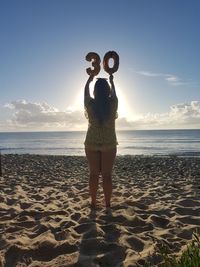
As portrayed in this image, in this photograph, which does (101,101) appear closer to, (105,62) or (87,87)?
(87,87)

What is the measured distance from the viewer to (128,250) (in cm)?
414

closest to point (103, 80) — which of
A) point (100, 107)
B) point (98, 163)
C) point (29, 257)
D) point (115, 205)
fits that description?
point (100, 107)

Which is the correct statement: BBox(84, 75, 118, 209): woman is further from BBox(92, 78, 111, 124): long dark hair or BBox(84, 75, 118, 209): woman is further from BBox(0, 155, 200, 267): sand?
BBox(0, 155, 200, 267): sand

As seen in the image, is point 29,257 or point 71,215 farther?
point 71,215

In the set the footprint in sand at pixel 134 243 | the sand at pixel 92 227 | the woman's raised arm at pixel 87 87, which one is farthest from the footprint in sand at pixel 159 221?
the woman's raised arm at pixel 87 87

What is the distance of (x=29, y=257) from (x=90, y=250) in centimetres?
69

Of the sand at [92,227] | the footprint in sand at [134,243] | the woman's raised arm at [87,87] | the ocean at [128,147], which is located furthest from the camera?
the ocean at [128,147]

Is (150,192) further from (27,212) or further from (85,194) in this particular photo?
(27,212)

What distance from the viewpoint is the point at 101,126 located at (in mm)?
6047

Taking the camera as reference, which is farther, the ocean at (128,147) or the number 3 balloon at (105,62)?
the ocean at (128,147)

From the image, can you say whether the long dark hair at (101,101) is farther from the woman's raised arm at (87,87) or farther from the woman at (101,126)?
the woman's raised arm at (87,87)

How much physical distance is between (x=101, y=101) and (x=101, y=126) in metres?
0.42

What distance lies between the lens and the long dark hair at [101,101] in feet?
19.4

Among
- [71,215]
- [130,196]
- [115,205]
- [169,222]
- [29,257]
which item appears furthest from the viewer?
[130,196]
